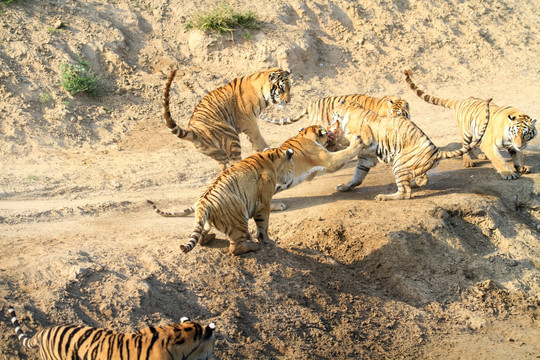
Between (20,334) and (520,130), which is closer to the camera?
(20,334)

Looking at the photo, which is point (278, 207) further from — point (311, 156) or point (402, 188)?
point (402, 188)

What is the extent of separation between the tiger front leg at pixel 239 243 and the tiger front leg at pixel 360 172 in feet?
8.64

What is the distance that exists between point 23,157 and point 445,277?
244 inches

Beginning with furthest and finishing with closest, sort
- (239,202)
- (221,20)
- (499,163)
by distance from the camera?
1. (221,20)
2. (499,163)
3. (239,202)

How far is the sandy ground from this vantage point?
498 cm

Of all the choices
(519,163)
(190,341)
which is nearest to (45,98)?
(190,341)

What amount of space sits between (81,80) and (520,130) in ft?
23.4

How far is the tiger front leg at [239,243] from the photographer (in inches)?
215

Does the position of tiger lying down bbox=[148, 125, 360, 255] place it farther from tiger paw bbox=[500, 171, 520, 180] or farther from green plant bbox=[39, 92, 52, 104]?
green plant bbox=[39, 92, 52, 104]

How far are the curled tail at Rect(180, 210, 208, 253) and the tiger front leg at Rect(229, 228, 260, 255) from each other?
30 centimetres

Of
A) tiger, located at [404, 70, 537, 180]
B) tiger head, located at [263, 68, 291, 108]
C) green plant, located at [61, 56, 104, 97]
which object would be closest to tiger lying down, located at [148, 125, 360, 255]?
tiger head, located at [263, 68, 291, 108]

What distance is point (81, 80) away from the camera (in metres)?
10.2

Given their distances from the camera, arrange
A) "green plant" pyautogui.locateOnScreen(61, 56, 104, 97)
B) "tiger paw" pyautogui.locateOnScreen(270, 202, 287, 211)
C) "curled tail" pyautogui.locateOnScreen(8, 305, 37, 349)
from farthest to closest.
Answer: "green plant" pyautogui.locateOnScreen(61, 56, 104, 97) < "tiger paw" pyautogui.locateOnScreen(270, 202, 287, 211) < "curled tail" pyautogui.locateOnScreen(8, 305, 37, 349)

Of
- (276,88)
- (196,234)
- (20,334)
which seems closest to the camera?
(20,334)
